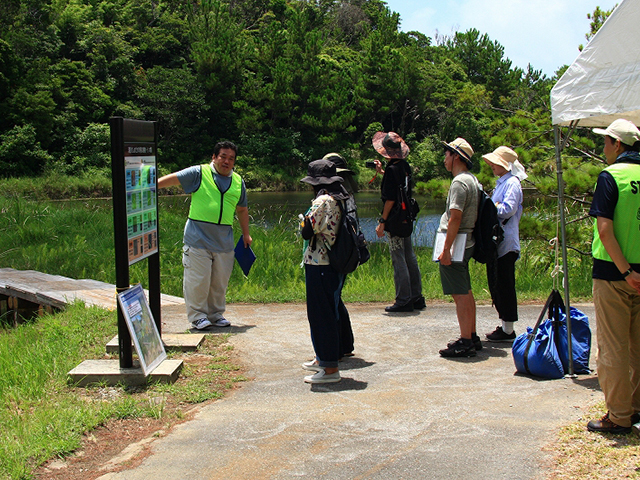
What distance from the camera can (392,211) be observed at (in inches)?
292

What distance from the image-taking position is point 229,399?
4848 millimetres

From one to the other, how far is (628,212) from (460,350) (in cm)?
226

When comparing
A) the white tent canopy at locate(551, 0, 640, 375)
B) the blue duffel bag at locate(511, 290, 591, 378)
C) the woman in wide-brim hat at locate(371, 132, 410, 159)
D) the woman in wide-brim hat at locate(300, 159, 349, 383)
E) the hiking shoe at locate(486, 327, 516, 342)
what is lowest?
the hiking shoe at locate(486, 327, 516, 342)

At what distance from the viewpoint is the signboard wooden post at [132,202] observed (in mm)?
4996

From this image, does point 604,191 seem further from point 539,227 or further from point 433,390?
point 539,227

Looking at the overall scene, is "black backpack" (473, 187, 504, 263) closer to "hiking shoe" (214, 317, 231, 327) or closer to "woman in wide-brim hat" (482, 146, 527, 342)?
"woman in wide-brim hat" (482, 146, 527, 342)

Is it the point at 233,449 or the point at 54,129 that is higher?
the point at 54,129

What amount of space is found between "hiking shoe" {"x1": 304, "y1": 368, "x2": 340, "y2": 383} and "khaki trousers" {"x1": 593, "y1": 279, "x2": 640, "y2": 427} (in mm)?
1944

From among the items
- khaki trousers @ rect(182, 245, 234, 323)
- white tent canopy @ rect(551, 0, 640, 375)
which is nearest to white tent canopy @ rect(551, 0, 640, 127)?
white tent canopy @ rect(551, 0, 640, 375)

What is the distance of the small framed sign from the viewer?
492cm

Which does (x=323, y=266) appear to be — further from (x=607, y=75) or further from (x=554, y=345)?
(x=607, y=75)

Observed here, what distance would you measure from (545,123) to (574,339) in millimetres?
7850

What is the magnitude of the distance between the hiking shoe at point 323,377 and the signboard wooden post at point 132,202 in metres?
1.43

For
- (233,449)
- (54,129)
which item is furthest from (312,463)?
(54,129)
